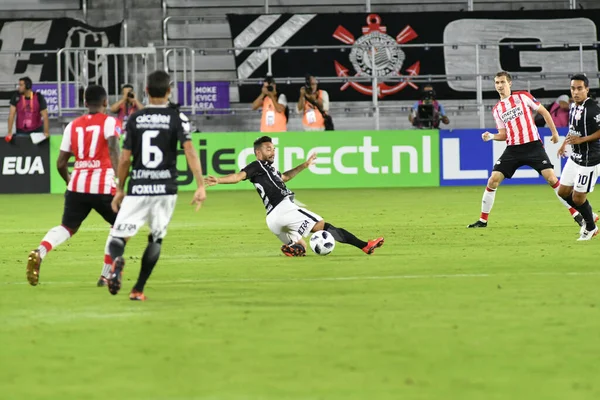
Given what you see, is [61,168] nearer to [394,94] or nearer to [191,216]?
[191,216]

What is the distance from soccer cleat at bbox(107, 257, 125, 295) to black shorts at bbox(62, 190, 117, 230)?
1.89 meters

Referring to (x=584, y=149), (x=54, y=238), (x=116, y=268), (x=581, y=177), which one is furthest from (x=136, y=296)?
(x=584, y=149)

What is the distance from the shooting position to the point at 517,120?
56.1ft

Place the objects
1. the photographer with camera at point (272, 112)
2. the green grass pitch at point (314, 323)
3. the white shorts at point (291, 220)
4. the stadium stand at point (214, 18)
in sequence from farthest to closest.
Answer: the stadium stand at point (214, 18), the photographer with camera at point (272, 112), the white shorts at point (291, 220), the green grass pitch at point (314, 323)

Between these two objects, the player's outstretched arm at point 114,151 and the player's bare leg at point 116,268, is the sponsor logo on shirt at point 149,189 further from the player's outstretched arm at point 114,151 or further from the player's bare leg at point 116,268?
the player's outstretched arm at point 114,151

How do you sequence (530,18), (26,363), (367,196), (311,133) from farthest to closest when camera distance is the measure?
(530,18)
(311,133)
(367,196)
(26,363)

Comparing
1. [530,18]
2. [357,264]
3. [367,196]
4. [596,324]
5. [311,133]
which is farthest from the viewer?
[530,18]

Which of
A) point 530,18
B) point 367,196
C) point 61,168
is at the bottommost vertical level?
point 367,196

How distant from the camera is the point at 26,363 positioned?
675 centimetres

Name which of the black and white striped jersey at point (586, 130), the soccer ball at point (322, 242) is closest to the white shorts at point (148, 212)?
the soccer ball at point (322, 242)

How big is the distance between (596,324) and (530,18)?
27.1m

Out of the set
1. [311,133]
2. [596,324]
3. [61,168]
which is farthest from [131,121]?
[311,133]

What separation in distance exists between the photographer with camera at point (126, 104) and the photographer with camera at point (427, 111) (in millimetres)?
7061

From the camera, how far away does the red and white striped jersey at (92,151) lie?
1086 cm
